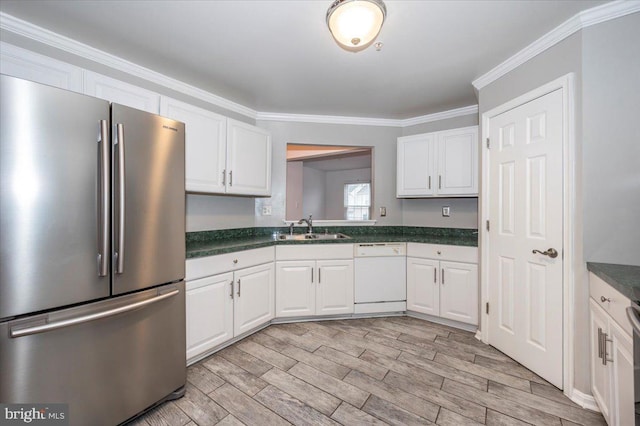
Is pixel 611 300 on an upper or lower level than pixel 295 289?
upper

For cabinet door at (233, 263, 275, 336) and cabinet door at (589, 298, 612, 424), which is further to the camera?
cabinet door at (233, 263, 275, 336)

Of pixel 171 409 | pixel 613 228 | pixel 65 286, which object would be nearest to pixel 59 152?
pixel 65 286

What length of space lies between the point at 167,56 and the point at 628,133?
3.10 metres

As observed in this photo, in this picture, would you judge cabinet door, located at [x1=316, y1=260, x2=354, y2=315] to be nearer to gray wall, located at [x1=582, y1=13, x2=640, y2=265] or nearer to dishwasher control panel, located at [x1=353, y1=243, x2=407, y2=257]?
dishwasher control panel, located at [x1=353, y1=243, x2=407, y2=257]

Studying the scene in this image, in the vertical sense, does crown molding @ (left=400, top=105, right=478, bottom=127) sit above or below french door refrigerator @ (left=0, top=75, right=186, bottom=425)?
above

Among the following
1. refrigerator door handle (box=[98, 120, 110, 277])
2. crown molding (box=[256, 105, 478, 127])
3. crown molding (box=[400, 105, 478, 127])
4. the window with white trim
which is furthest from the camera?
the window with white trim

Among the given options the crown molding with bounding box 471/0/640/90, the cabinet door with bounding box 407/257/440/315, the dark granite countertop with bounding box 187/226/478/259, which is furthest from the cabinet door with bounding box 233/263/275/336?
the crown molding with bounding box 471/0/640/90

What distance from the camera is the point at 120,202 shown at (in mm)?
1400

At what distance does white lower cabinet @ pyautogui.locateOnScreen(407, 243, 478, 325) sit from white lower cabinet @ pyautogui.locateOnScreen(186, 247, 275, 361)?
152 centimetres

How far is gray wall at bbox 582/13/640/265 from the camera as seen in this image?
5.11 feet

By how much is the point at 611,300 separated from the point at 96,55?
357cm

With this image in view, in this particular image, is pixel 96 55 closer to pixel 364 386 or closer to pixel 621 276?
pixel 364 386

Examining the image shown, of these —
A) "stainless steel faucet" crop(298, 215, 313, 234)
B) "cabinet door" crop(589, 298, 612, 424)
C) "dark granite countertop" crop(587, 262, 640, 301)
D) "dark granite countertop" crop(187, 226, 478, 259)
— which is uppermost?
"stainless steel faucet" crop(298, 215, 313, 234)

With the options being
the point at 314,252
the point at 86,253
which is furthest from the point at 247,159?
the point at 86,253
